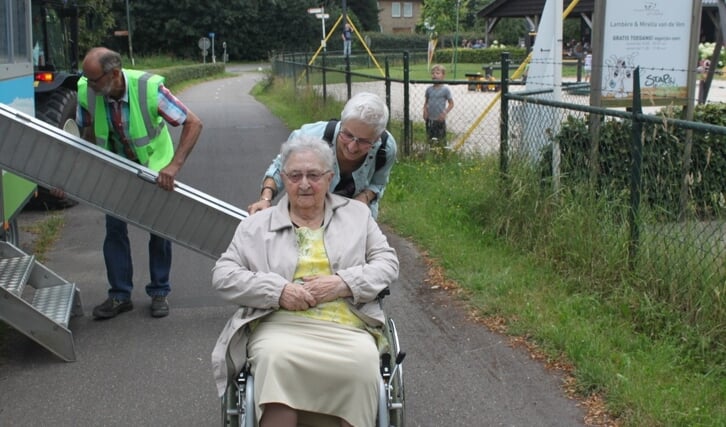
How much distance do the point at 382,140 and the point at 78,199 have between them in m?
2.23

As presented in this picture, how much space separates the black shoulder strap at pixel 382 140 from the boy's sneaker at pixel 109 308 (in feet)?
8.30

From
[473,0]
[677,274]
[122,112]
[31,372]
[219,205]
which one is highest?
[473,0]

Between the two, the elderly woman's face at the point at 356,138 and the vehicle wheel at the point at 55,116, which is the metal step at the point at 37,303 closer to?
the elderly woman's face at the point at 356,138

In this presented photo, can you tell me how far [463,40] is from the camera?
8012 cm

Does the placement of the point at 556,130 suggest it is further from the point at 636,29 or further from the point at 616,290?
the point at 616,290

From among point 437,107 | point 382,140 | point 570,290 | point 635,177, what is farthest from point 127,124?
point 437,107

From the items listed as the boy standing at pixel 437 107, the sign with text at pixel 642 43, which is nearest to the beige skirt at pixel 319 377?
the sign with text at pixel 642 43

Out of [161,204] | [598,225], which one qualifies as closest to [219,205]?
[161,204]

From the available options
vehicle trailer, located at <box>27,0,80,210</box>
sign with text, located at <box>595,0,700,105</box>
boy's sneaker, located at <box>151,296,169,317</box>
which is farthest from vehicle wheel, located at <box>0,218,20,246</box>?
sign with text, located at <box>595,0,700,105</box>

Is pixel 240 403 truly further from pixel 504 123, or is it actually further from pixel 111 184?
pixel 504 123

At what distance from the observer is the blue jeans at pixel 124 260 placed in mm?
5656

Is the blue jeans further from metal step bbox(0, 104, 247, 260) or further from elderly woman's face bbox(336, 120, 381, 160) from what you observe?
elderly woman's face bbox(336, 120, 381, 160)

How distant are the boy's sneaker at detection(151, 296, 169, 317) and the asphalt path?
0.15ft

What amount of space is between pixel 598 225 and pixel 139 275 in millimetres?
3581
